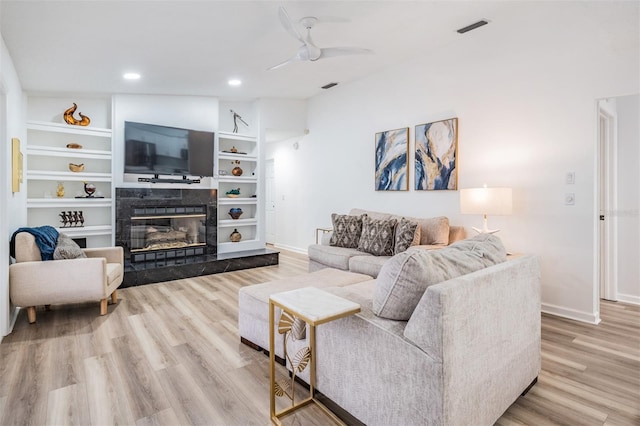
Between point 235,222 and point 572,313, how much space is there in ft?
15.6

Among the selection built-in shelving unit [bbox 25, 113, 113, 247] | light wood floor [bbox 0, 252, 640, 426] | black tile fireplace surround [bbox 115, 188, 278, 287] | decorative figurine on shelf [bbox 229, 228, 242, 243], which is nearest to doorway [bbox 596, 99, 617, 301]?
light wood floor [bbox 0, 252, 640, 426]

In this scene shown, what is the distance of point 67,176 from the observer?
15.1ft

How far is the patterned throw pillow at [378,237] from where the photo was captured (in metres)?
3.98

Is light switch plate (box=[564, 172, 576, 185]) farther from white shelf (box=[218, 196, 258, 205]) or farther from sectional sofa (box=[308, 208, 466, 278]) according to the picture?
white shelf (box=[218, 196, 258, 205])

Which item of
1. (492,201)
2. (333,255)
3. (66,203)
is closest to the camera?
(492,201)

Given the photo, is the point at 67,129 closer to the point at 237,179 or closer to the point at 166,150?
the point at 166,150

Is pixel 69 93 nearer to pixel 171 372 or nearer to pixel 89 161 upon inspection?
pixel 89 161

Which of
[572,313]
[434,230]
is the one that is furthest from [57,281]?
[572,313]

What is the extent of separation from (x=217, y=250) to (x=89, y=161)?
7.43 feet

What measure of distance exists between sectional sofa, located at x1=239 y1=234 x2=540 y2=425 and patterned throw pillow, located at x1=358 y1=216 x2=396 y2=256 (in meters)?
1.96

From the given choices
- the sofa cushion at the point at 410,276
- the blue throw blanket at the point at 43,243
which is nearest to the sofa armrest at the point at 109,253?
the blue throw blanket at the point at 43,243

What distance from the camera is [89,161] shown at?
497 cm

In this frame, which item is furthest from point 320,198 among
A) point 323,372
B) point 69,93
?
point 323,372

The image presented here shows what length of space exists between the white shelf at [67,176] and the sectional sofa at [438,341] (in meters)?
4.27
